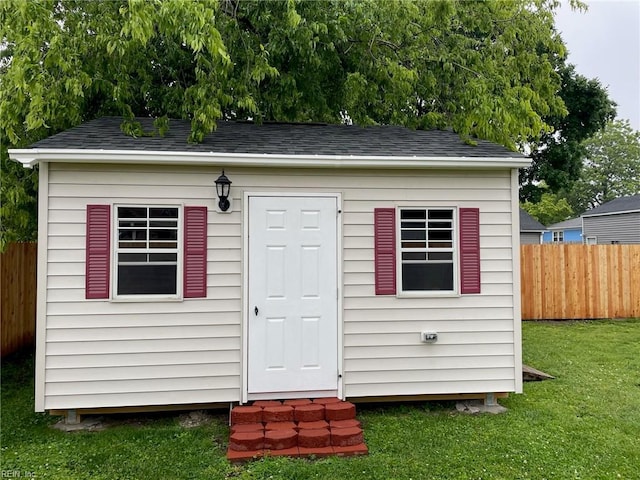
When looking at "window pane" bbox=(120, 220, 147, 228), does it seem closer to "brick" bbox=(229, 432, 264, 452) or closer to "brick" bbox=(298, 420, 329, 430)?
"brick" bbox=(229, 432, 264, 452)

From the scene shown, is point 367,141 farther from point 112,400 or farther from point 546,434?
point 112,400

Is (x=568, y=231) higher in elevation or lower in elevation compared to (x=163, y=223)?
higher

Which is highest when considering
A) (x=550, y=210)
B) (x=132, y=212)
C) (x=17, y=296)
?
(x=550, y=210)

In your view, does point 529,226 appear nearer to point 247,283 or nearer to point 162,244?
point 247,283

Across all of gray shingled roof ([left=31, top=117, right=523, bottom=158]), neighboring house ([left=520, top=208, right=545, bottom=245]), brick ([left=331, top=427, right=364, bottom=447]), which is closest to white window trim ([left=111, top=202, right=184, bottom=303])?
gray shingled roof ([left=31, top=117, right=523, bottom=158])

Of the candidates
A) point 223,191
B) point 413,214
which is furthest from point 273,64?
point 413,214

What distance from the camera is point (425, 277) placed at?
4559 millimetres

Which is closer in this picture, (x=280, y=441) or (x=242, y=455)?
(x=242, y=455)

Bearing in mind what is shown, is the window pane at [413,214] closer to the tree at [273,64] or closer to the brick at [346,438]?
the tree at [273,64]

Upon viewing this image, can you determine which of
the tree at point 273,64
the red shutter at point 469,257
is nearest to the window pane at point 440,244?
the red shutter at point 469,257

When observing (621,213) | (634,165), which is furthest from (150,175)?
(634,165)

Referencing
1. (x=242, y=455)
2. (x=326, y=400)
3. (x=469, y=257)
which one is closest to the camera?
(x=242, y=455)

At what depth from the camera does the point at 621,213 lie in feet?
58.3

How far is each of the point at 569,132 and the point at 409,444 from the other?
552 inches
